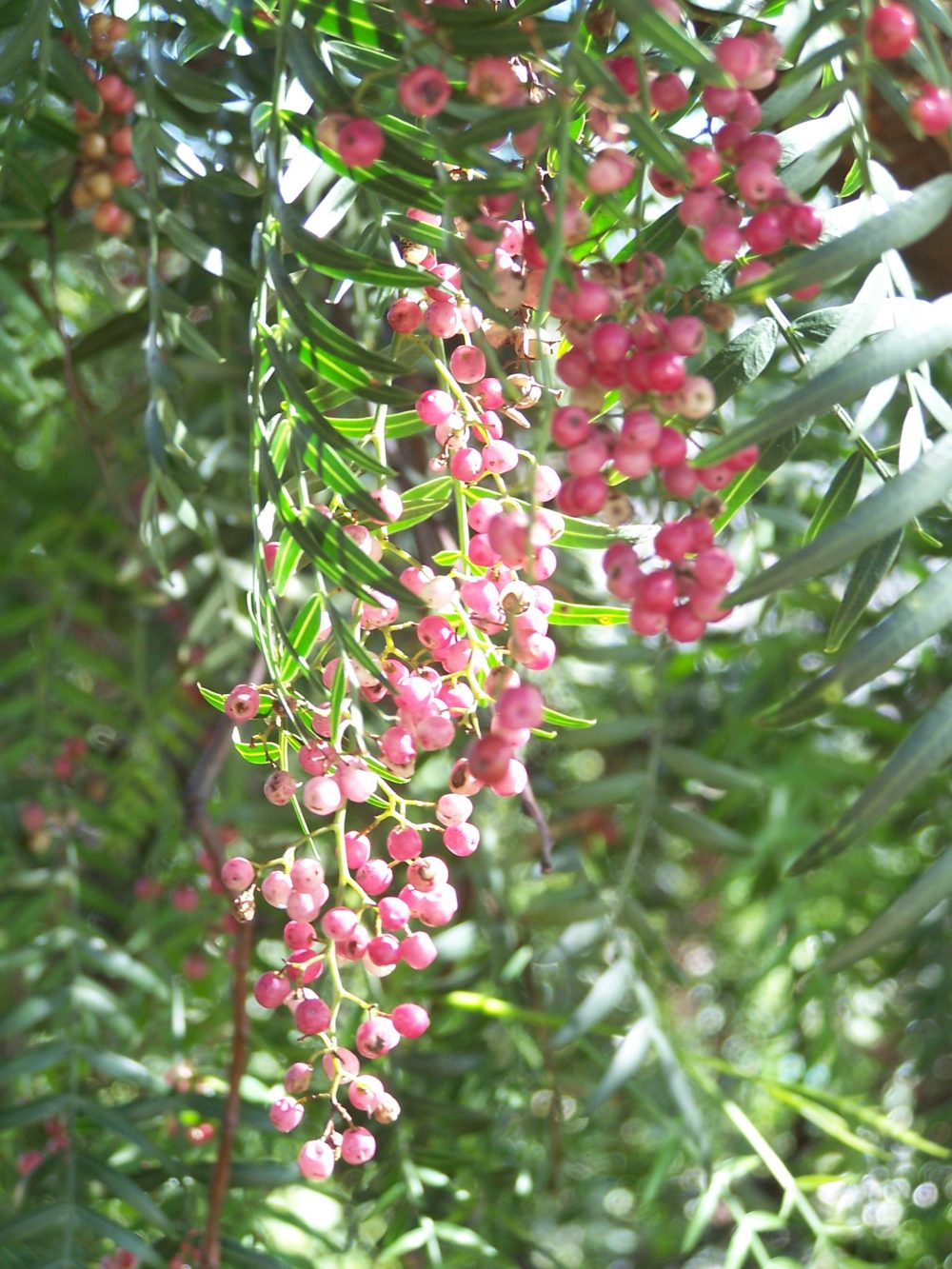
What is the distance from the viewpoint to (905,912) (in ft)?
0.96

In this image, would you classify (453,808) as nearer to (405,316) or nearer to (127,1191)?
(405,316)

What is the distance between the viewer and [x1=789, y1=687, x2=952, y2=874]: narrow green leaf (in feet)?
0.95

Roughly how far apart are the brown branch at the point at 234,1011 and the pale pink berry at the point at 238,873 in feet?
0.68

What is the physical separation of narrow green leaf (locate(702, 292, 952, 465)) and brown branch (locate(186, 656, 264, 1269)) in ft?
1.34

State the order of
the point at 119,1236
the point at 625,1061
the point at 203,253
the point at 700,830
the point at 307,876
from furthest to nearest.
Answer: the point at 700,830 → the point at 625,1061 → the point at 119,1236 → the point at 203,253 → the point at 307,876

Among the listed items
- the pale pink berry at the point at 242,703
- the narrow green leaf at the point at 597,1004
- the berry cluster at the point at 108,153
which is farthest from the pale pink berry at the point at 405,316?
the narrow green leaf at the point at 597,1004

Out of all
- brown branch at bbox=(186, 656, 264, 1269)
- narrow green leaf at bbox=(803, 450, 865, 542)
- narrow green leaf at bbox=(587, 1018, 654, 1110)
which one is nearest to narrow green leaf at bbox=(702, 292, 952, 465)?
narrow green leaf at bbox=(803, 450, 865, 542)

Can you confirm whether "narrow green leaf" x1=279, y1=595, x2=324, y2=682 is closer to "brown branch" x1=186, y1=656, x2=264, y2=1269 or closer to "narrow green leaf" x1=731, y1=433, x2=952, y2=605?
"narrow green leaf" x1=731, y1=433, x2=952, y2=605

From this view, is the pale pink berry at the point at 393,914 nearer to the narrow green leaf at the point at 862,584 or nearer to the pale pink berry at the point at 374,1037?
the pale pink berry at the point at 374,1037

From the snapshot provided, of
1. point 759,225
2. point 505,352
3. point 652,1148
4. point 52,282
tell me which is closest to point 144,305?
point 52,282

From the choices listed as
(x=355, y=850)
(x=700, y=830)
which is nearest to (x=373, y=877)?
(x=355, y=850)

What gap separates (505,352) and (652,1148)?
809 millimetres

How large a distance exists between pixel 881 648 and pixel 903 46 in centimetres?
14

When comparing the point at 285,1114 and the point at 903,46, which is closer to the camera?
the point at 903,46
